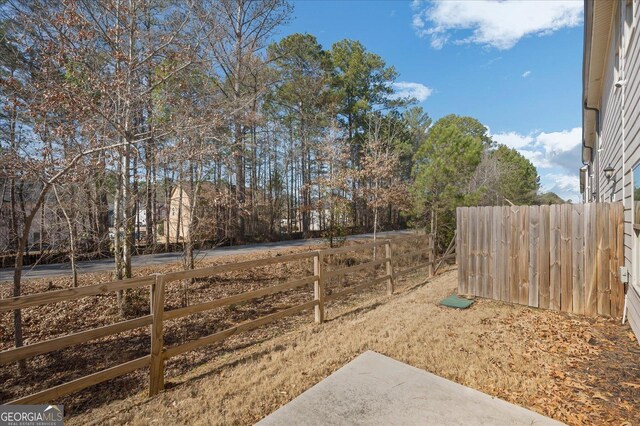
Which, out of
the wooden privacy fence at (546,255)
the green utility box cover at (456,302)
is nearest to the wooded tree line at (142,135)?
the green utility box cover at (456,302)

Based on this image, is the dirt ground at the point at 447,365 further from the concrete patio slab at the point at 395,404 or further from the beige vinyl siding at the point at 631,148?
the beige vinyl siding at the point at 631,148

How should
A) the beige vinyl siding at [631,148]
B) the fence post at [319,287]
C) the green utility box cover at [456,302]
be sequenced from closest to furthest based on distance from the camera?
1. the beige vinyl siding at [631,148]
2. the fence post at [319,287]
3. the green utility box cover at [456,302]

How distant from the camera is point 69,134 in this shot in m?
4.51

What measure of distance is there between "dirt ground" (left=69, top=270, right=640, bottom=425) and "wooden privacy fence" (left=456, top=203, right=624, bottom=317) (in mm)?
327

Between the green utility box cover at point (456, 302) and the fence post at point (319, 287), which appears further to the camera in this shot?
the green utility box cover at point (456, 302)

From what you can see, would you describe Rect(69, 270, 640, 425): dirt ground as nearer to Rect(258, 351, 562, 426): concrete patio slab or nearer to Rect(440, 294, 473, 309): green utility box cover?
Rect(258, 351, 562, 426): concrete patio slab

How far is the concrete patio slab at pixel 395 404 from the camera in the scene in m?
2.29

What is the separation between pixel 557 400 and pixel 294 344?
2.61 meters

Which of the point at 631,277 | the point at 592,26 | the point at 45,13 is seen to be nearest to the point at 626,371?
the point at 631,277

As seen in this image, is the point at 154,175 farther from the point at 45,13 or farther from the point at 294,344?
the point at 294,344

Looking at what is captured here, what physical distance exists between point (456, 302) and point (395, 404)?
3404 millimetres

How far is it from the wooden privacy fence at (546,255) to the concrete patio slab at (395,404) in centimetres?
331

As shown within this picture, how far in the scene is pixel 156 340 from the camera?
2.88 meters

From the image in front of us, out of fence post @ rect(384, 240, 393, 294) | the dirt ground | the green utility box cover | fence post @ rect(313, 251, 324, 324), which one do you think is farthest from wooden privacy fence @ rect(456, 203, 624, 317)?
fence post @ rect(313, 251, 324, 324)
